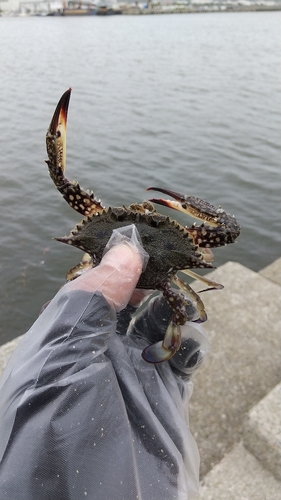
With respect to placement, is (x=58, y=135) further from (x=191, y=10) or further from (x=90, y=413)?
(x=191, y=10)

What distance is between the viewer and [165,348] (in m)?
2.11

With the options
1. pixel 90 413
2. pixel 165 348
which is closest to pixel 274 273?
pixel 165 348

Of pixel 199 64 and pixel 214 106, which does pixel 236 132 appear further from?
pixel 199 64

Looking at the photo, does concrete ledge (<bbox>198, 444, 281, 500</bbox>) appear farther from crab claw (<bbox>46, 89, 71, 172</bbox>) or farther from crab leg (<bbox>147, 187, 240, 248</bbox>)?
crab claw (<bbox>46, 89, 71, 172</bbox>)

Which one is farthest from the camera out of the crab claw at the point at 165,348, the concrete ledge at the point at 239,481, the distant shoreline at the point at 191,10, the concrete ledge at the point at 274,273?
the distant shoreline at the point at 191,10

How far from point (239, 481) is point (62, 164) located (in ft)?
8.70

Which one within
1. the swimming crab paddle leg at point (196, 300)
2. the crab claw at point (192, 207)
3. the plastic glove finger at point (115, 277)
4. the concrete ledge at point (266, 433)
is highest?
the crab claw at point (192, 207)

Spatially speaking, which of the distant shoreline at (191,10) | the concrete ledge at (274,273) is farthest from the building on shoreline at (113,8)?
the concrete ledge at (274,273)

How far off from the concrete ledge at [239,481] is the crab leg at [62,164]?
84.1 inches

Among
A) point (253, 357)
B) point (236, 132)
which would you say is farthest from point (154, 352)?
point (236, 132)

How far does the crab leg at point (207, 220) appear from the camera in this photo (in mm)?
2670

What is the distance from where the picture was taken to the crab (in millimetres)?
2285

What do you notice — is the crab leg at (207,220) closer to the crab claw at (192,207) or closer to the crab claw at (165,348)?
the crab claw at (192,207)

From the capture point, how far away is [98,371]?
1.58 metres
